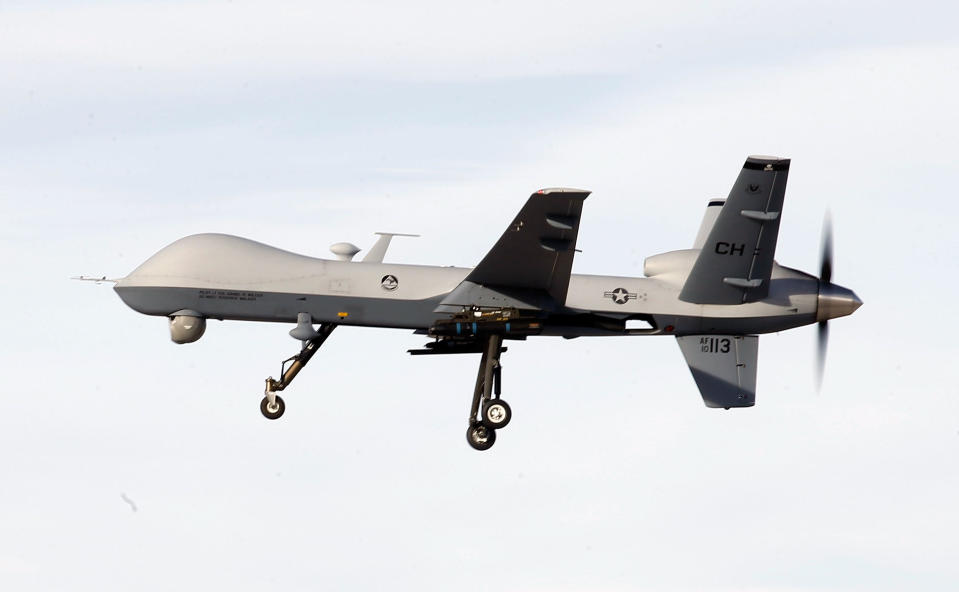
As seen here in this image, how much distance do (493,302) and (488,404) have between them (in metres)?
2.14

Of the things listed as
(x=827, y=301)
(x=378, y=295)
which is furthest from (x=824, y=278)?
(x=378, y=295)

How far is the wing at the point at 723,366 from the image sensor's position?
32.0m

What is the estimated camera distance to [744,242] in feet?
101

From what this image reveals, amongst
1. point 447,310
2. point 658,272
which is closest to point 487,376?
point 447,310

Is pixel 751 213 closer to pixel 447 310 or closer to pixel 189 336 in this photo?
pixel 447 310

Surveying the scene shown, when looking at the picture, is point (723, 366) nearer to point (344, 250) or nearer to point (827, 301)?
point (827, 301)

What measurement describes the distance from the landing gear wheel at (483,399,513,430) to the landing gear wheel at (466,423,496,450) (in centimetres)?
19

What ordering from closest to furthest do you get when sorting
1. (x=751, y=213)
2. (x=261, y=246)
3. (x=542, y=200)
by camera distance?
1. (x=542, y=200)
2. (x=751, y=213)
3. (x=261, y=246)

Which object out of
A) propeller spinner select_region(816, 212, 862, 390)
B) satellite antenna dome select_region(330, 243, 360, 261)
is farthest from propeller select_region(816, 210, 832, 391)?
satellite antenna dome select_region(330, 243, 360, 261)

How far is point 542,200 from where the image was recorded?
28.0 m

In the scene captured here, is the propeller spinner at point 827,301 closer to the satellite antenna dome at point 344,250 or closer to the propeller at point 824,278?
the propeller at point 824,278

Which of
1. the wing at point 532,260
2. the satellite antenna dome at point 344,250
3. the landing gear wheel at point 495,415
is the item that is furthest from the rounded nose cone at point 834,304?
the satellite antenna dome at point 344,250

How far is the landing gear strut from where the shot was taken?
3228cm

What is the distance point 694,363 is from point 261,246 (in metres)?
9.32
